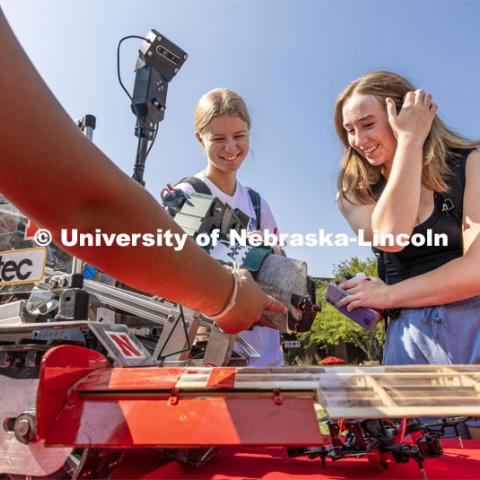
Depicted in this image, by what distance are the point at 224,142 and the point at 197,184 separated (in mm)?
472

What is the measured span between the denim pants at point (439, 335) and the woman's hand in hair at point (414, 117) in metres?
0.75

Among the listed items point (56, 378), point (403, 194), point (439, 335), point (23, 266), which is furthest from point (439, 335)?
point (23, 266)

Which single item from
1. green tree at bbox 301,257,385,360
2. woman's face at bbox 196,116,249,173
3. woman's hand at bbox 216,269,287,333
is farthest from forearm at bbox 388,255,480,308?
green tree at bbox 301,257,385,360

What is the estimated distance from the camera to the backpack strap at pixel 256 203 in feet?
11.6

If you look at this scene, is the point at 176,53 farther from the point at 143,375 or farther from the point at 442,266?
the point at 143,375

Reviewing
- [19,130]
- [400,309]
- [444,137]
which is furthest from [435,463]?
[444,137]

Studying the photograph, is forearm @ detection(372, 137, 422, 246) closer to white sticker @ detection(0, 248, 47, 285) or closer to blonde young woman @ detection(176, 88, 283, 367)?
blonde young woman @ detection(176, 88, 283, 367)

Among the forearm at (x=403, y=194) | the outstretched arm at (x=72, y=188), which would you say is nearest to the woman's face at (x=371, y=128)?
the forearm at (x=403, y=194)

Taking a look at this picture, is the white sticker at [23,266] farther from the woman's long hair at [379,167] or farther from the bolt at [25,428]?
the woman's long hair at [379,167]

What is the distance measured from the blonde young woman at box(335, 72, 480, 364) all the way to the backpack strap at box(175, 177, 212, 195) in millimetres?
972

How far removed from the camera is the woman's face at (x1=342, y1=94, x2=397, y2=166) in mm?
2287

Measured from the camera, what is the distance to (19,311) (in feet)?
7.26

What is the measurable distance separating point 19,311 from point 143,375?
1377 mm

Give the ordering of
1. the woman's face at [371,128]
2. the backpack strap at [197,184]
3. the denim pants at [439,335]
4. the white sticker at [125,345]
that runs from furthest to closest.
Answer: the backpack strap at [197,184], the woman's face at [371,128], the denim pants at [439,335], the white sticker at [125,345]
